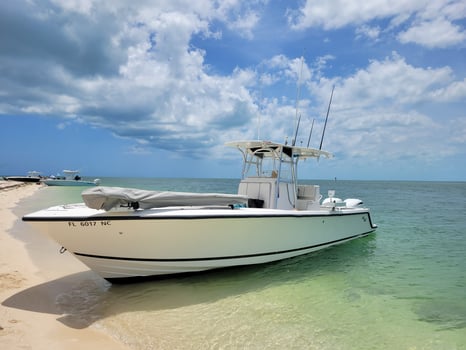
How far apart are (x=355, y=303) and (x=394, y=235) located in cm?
915

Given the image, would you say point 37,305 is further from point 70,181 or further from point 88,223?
point 70,181

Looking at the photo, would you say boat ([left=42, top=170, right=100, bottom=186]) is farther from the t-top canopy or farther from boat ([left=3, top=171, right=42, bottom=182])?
the t-top canopy

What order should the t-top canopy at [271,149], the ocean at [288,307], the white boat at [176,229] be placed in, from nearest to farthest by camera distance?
the ocean at [288,307], the white boat at [176,229], the t-top canopy at [271,149]

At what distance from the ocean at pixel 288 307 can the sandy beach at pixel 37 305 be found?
19 cm

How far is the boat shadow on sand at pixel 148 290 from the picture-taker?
571cm

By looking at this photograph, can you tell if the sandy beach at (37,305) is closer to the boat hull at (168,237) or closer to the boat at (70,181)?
the boat hull at (168,237)

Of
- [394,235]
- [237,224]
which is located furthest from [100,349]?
[394,235]

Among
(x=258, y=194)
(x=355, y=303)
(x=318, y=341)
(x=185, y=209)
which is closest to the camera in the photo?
(x=318, y=341)

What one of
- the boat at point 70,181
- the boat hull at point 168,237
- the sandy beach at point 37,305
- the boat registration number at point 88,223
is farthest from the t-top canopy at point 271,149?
the boat at point 70,181

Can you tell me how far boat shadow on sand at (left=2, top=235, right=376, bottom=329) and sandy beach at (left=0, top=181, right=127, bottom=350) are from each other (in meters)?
0.03

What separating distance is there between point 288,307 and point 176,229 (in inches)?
98.7

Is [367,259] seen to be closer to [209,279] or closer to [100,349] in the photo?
[209,279]

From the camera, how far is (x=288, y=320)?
5582 mm

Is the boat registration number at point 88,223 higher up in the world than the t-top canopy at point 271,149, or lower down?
lower down
